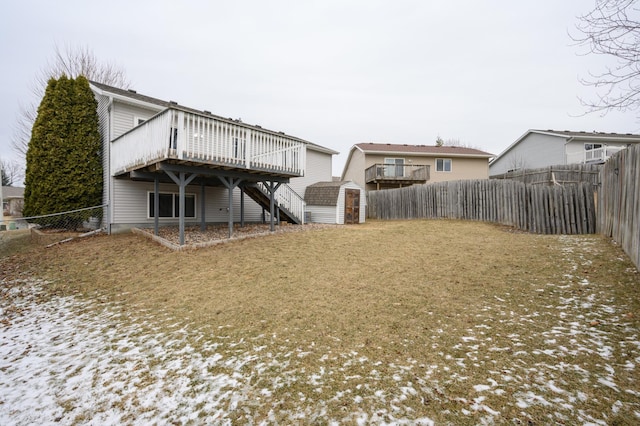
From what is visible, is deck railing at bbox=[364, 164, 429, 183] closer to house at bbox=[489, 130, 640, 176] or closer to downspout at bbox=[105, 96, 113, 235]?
house at bbox=[489, 130, 640, 176]

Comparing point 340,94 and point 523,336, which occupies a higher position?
point 340,94

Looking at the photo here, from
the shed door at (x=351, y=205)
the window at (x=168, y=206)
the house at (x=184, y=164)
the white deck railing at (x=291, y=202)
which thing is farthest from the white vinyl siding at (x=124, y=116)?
the shed door at (x=351, y=205)

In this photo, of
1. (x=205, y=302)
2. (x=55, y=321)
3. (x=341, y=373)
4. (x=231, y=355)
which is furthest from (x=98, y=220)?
(x=341, y=373)

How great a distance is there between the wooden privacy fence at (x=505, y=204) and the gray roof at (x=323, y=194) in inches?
170

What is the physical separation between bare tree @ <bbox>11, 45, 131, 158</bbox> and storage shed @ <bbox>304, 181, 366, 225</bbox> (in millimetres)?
19496

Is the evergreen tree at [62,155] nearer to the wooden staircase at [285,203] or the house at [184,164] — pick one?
the house at [184,164]

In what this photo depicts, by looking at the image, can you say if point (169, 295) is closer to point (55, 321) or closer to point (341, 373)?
point (55, 321)

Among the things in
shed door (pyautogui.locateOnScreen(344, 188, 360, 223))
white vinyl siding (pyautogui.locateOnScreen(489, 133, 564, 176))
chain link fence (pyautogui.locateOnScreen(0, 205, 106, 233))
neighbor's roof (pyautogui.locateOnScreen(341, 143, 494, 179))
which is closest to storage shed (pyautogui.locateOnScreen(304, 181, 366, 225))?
shed door (pyautogui.locateOnScreen(344, 188, 360, 223))

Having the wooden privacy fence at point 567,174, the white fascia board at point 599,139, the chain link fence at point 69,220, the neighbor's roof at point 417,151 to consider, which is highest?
the white fascia board at point 599,139

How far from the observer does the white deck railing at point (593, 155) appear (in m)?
21.2

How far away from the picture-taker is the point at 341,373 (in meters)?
2.97

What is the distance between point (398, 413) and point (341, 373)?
0.75m

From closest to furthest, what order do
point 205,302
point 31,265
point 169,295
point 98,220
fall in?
1. point 205,302
2. point 169,295
3. point 31,265
4. point 98,220

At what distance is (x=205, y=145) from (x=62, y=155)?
7338mm
